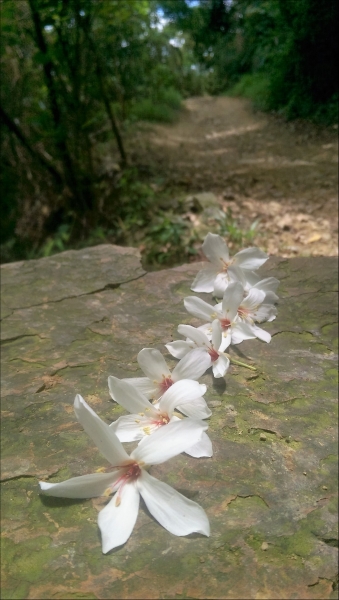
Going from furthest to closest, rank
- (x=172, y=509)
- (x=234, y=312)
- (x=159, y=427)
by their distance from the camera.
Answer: (x=234, y=312) → (x=159, y=427) → (x=172, y=509)

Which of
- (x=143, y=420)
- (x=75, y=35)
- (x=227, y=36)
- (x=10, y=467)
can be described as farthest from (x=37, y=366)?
(x=75, y=35)

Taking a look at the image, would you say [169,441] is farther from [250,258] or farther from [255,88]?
[255,88]

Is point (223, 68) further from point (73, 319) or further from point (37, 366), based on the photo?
point (37, 366)

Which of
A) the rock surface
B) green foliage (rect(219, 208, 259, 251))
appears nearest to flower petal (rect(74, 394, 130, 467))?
the rock surface

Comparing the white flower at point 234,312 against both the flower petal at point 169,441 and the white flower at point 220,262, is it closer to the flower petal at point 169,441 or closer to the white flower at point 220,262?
the white flower at point 220,262

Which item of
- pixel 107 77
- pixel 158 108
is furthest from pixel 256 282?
pixel 158 108

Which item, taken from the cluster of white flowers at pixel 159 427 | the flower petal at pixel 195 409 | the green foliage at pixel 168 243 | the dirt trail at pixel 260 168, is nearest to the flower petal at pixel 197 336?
the cluster of white flowers at pixel 159 427

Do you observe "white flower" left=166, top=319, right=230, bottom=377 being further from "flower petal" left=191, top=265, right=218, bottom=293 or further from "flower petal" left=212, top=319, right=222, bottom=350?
"flower petal" left=191, top=265, right=218, bottom=293
